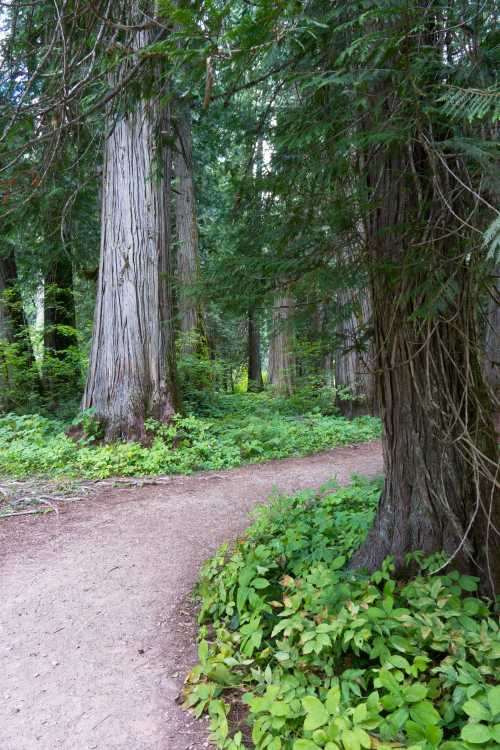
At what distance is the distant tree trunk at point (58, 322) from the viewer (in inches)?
443

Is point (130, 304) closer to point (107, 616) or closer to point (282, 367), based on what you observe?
point (107, 616)

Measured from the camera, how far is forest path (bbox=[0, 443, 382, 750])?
2.40 metres

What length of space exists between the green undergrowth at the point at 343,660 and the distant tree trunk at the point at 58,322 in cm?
899

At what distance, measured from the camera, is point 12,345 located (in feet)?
33.7

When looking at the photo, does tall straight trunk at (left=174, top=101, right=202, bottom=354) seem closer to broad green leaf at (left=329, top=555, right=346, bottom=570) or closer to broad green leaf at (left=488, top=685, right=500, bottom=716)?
broad green leaf at (left=329, top=555, right=346, bottom=570)

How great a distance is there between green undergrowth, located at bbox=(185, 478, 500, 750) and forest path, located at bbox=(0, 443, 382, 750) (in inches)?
9.9

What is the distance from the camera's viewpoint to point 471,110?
1697 mm

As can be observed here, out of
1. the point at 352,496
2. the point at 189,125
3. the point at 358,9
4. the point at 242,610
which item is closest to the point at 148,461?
the point at 352,496

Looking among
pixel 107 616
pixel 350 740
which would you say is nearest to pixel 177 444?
pixel 107 616

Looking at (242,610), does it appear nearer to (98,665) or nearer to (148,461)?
(98,665)

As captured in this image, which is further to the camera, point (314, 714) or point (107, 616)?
point (107, 616)

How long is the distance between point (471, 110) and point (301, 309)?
5.39 feet

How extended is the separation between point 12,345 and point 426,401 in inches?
382

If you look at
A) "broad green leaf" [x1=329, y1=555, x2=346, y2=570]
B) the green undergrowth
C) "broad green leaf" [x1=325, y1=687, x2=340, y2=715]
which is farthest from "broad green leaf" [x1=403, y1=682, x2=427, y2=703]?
"broad green leaf" [x1=329, y1=555, x2=346, y2=570]
